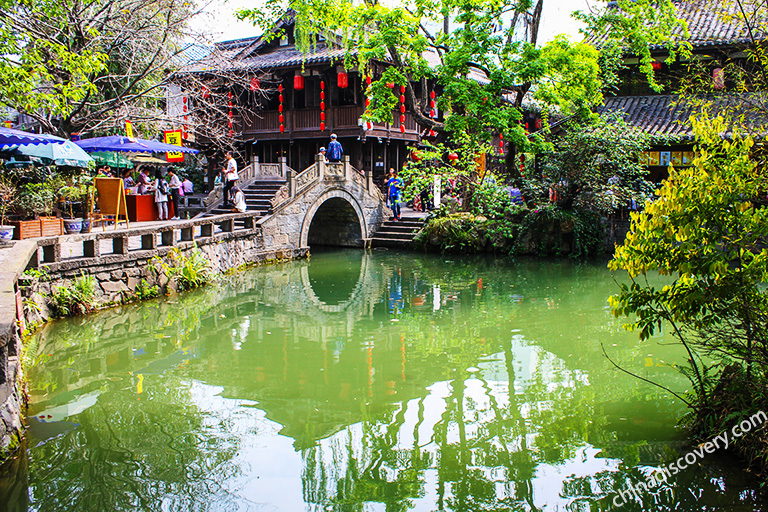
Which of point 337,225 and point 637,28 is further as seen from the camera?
point 337,225

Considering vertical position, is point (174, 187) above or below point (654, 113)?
below

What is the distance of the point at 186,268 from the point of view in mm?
14266

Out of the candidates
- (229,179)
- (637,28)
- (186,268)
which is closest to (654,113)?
(637,28)

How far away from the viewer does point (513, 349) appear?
9820 millimetres

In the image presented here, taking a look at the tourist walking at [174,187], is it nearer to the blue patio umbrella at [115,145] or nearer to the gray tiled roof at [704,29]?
the blue patio umbrella at [115,145]

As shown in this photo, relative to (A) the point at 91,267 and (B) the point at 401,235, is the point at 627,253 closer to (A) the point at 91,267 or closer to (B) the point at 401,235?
(A) the point at 91,267

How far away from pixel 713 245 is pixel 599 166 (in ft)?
48.0

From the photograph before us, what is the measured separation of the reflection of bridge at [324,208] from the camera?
64.7 ft

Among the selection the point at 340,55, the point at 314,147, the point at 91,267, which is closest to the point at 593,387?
the point at 91,267

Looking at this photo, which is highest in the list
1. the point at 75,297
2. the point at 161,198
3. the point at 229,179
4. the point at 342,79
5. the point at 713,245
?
the point at 342,79

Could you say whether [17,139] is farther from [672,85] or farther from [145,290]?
[672,85]

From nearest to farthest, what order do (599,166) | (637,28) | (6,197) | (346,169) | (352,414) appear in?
(352,414), (6,197), (637,28), (599,166), (346,169)

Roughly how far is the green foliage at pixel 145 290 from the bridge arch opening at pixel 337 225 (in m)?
9.49

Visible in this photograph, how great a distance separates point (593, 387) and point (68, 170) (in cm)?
1427
